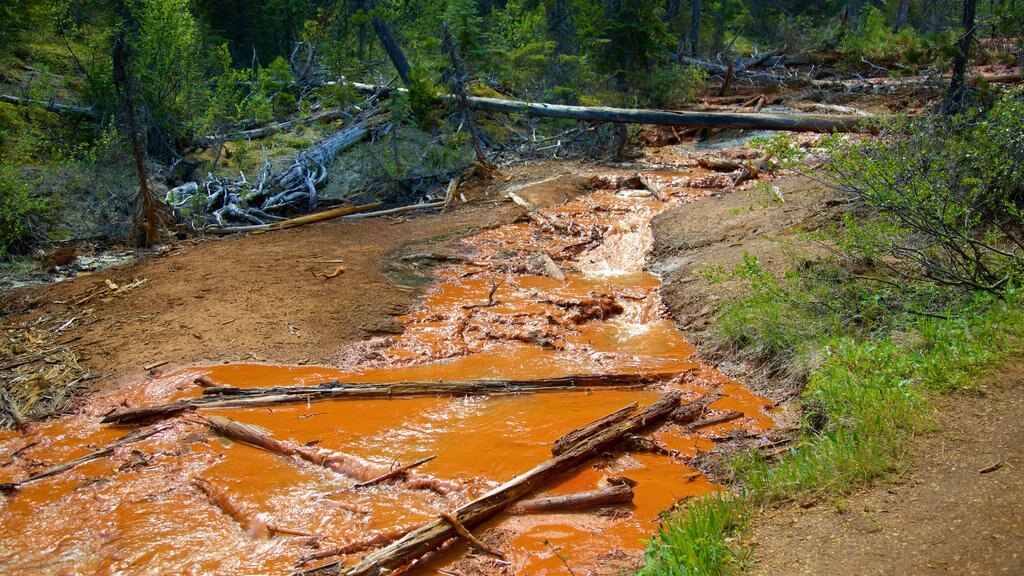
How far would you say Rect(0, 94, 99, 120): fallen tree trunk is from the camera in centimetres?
1443

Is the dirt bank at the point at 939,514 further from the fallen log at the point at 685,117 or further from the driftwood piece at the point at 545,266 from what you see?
the fallen log at the point at 685,117

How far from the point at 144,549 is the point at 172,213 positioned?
29.6 ft

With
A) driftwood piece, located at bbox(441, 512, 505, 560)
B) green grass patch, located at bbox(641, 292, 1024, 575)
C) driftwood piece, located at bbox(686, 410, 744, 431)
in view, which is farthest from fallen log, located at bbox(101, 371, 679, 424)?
driftwood piece, located at bbox(441, 512, 505, 560)

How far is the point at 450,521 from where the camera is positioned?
169 inches

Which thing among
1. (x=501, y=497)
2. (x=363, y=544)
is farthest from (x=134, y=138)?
(x=501, y=497)

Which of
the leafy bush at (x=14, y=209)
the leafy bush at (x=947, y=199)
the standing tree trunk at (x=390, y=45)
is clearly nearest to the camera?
the leafy bush at (x=947, y=199)

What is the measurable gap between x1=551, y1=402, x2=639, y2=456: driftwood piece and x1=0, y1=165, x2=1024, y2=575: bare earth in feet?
5.12

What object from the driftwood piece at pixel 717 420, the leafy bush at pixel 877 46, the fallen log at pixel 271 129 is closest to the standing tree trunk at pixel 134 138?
the fallen log at pixel 271 129

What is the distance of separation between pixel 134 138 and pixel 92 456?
6822mm

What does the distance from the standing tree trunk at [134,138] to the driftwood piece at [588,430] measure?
885 cm

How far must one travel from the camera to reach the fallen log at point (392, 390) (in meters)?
6.46

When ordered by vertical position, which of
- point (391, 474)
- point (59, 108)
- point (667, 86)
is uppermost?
point (667, 86)

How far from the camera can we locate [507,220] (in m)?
12.4

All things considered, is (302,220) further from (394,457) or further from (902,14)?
(902,14)
